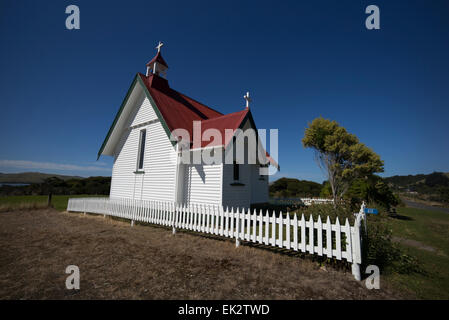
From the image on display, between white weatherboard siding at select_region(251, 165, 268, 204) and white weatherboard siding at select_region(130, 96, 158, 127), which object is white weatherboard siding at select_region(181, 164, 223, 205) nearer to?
white weatherboard siding at select_region(130, 96, 158, 127)

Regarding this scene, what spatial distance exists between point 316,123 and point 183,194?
15416 millimetres

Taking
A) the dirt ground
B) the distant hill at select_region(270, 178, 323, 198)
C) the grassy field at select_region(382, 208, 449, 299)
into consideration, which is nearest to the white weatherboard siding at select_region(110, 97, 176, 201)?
the dirt ground

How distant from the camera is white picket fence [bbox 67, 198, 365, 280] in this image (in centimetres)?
423

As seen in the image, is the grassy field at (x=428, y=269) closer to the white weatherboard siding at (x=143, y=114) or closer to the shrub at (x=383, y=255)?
the shrub at (x=383, y=255)

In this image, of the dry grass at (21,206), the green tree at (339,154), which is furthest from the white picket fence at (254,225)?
the green tree at (339,154)

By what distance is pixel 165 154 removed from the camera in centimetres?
1072

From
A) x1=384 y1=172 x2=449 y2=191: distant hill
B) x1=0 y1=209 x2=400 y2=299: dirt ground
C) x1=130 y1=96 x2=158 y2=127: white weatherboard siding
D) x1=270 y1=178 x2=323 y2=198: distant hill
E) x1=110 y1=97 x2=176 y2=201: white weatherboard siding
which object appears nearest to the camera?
x1=0 y1=209 x2=400 y2=299: dirt ground

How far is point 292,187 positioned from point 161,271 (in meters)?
29.6

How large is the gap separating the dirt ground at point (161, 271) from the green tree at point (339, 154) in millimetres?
12867

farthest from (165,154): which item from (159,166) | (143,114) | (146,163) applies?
(143,114)

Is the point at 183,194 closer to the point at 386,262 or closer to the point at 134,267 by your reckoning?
the point at 134,267

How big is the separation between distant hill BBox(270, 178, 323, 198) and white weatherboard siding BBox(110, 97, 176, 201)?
21824 millimetres

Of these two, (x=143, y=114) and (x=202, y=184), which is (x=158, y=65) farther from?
(x=202, y=184)

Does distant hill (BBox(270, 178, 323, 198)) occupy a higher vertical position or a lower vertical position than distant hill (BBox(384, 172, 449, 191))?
lower
